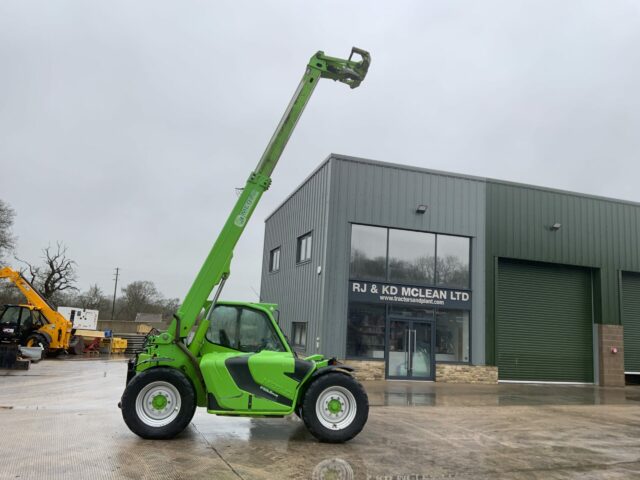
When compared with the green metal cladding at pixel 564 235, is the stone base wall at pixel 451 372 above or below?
below

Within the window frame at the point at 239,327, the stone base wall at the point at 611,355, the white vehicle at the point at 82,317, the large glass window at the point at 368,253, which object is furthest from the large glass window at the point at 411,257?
the white vehicle at the point at 82,317

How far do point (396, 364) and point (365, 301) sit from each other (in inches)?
92.3

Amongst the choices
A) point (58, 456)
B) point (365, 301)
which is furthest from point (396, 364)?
point (58, 456)

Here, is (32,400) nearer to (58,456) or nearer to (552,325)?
(58,456)

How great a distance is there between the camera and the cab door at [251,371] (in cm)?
688

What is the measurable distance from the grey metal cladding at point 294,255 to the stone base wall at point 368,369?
5.02 feet

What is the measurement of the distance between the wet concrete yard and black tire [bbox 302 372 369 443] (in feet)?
0.70

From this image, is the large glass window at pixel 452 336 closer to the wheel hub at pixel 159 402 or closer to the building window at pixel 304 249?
the building window at pixel 304 249

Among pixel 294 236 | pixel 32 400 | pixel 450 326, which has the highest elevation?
pixel 294 236

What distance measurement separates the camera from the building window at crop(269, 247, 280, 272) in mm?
23445

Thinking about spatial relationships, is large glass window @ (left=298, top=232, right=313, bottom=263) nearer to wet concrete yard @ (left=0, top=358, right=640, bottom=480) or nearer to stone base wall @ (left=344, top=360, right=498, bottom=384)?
stone base wall @ (left=344, top=360, right=498, bottom=384)

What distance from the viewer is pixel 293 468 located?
581 cm

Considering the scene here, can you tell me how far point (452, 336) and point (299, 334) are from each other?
549 cm

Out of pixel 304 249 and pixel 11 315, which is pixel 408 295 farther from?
pixel 11 315
